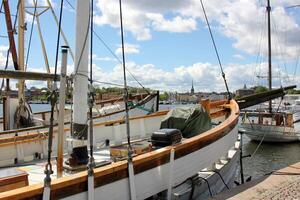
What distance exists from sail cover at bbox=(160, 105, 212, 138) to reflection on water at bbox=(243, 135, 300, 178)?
9180 mm

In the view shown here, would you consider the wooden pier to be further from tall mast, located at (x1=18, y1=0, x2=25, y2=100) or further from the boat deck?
tall mast, located at (x1=18, y1=0, x2=25, y2=100)

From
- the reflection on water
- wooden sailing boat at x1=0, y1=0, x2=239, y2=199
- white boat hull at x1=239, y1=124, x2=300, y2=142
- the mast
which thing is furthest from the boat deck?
white boat hull at x1=239, y1=124, x2=300, y2=142

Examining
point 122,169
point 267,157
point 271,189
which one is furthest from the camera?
point 267,157

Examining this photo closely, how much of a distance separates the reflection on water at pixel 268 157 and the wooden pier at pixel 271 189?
29.6 feet

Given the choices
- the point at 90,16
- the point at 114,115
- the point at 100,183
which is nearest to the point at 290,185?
the point at 100,183

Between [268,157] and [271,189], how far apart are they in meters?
16.6

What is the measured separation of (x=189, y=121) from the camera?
7863 mm

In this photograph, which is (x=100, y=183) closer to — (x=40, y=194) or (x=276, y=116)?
(x=40, y=194)

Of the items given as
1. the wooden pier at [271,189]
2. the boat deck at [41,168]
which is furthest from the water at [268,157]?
the wooden pier at [271,189]

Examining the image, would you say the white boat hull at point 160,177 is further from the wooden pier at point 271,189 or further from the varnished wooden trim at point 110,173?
the wooden pier at point 271,189

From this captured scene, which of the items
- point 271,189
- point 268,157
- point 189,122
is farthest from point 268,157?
point 271,189

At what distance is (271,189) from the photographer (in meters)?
6.56

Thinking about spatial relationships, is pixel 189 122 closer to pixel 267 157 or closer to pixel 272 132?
pixel 267 157

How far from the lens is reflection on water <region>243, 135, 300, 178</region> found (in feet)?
59.2
